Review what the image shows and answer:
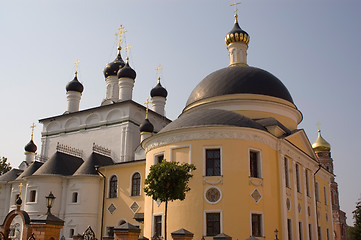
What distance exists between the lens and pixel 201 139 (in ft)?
63.5

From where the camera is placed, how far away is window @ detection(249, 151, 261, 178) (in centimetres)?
1956

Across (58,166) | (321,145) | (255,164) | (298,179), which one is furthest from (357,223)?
(58,166)

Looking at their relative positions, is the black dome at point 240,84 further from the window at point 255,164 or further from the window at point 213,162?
the window at point 213,162

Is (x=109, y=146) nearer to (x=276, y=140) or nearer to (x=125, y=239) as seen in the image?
(x=276, y=140)


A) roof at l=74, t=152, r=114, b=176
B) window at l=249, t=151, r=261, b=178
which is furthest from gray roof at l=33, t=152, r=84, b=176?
window at l=249, t=151, r=261, b=178

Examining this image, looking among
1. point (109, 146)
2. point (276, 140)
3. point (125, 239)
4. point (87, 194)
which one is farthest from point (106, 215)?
point (125, 239)

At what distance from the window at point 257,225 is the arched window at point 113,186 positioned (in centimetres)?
1010

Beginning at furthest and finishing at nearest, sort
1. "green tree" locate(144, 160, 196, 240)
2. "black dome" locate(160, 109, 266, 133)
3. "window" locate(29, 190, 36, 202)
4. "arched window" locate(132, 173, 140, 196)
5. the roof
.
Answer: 1. the roof
2. "window" locate(29, 190, 36, 202)
3. "arched window" locate(132, 173, 140, 196)
4. "black dome" locate(160, 109, 266, 133)
5. "green tree" locate(144, 160, 196, 240)

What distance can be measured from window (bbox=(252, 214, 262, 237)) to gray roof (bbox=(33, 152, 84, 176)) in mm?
12803

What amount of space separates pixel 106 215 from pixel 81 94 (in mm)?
13895

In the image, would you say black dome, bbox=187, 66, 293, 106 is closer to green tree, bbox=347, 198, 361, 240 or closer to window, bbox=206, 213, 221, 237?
window, bbox=206, 213, 221, 237

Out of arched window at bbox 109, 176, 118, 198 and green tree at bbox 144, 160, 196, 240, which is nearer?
green tree at bbox 144, 160, 196, 240

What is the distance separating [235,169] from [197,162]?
172 cm

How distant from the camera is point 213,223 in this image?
18.3m
